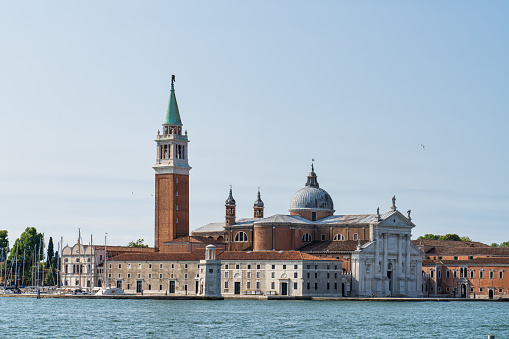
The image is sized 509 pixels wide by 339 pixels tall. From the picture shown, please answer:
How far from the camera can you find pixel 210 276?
276 ft

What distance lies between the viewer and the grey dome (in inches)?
3853

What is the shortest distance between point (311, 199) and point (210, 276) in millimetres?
17361

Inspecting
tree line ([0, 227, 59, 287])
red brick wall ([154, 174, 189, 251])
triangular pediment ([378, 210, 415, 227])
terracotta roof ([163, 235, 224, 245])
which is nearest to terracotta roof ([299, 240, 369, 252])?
triangular pediment ([378, 210, 415, 227])

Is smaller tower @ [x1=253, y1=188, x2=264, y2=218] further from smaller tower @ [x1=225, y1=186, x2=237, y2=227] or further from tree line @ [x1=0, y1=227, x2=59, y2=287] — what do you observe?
tree line @ [x1=0, y1=227, x2=59, y2=287]

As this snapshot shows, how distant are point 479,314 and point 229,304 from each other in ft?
59.0

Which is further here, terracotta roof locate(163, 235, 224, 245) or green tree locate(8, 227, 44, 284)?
green tree locate(8, 227, 44, 284)

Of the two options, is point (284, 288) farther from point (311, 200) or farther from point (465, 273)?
point (465, 273)

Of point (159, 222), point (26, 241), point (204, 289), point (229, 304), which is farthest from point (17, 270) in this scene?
point (229, 304)

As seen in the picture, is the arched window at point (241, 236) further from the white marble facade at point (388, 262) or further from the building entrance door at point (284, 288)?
the white marble facade at point (388, 262)

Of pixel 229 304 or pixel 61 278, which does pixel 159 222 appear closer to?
pixel 61 278

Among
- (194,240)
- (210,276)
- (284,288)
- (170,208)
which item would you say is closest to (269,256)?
(284,288)

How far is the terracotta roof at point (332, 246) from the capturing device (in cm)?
9038

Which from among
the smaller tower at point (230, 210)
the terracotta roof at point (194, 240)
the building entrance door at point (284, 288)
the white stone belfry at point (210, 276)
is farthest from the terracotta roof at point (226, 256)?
the smaller tower at point (230, 210)

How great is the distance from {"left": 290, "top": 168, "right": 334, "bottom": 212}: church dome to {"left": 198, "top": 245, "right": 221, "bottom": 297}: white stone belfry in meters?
15.4
